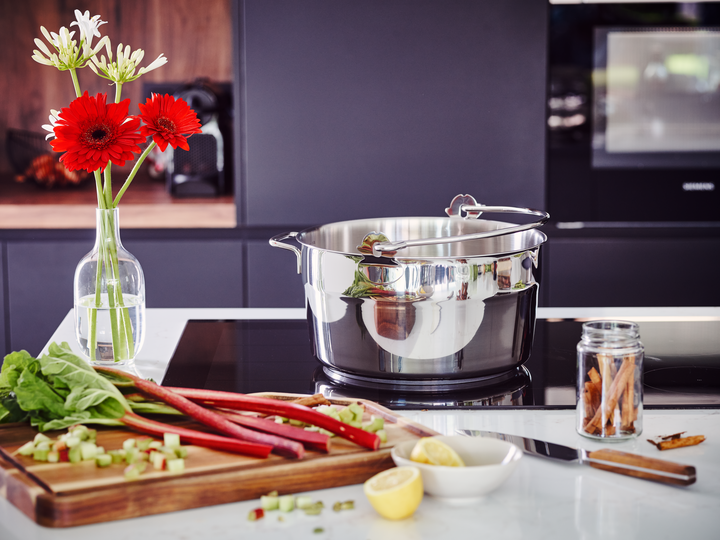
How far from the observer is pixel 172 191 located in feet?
8.58

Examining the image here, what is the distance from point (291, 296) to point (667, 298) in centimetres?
115

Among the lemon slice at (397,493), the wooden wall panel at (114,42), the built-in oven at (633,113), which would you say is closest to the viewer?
the lemon slice at (397,493)

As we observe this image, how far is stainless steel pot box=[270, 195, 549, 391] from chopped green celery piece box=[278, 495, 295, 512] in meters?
0.33

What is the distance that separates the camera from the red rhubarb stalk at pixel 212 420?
78cm

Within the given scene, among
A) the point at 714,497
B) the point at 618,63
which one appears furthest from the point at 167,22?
the point at 714,497

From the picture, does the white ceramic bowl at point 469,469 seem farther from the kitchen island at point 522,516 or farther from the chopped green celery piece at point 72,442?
the chopped green celery piece at point 72,442

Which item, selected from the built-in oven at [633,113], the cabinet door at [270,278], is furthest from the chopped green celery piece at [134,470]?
the built-in oven at [633,113]

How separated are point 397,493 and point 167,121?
59cm

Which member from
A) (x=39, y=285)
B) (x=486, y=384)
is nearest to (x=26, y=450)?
(x=486, y=384)

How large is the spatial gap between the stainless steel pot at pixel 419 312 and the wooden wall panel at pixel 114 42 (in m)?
2.04

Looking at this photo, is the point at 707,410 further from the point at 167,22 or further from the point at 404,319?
the point at 167,22

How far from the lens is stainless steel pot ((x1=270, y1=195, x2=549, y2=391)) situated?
985mm

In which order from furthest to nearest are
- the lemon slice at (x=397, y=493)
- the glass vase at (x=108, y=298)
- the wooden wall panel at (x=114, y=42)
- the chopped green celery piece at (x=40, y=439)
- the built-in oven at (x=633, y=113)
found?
the wooden wall panel at (x=114, y=42), the built-in oven at (x=633, y=113), the glass vase at (x=108, y=298), the chopped green celery piece at (x=40, y=439), the lemon slice at (x=397, y=493)

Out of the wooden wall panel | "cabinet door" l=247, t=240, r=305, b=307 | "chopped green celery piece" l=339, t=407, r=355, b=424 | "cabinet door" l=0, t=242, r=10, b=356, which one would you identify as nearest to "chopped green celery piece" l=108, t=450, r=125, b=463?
"chopped green celery piece" l=339, t=407, r=355, b=424
